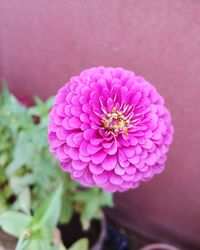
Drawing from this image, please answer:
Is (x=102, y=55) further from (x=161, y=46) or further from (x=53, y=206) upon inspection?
(x=53, y=206)

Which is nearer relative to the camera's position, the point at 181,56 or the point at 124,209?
the point at 181,56

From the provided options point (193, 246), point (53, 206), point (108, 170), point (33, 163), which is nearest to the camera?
point (108, 170)

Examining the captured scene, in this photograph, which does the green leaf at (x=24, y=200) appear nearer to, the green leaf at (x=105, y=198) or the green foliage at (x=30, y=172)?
the green foliage at (x=30, y=172)

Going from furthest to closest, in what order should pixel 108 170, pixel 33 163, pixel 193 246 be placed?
pixel 193 246
pixel 33 163
pixel 108 170

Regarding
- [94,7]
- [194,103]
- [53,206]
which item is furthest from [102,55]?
[53,206]

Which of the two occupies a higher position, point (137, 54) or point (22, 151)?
point (137, 54)

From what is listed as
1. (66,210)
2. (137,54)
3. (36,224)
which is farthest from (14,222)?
(137,54)

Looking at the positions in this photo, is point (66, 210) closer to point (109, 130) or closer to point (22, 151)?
point (22, 151)

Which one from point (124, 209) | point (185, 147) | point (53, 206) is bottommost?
point (53, 206)
